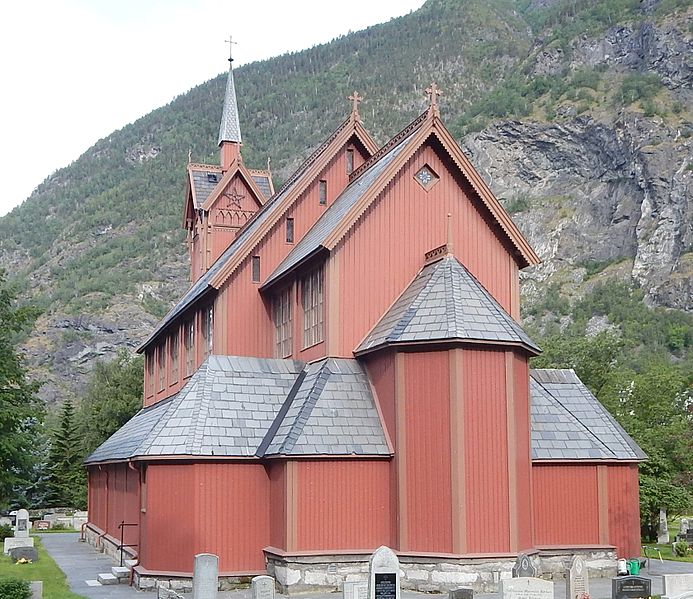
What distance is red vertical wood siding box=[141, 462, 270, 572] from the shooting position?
22781 millimetres

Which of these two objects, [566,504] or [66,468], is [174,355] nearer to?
[566,504]

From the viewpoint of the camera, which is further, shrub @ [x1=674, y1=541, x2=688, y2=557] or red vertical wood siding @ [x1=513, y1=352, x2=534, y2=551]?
shrub @ [x1=674, y1=541, x2=688, y2=557]

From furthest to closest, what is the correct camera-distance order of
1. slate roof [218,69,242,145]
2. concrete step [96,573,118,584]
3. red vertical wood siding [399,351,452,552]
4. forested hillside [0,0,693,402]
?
forested hillside [0,0,693,402] → slate roof [218,69,242,145] → concrete step [96,573,118,584] → red vertical wood siding [399,351,452,552]

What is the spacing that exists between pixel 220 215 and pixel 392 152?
1490 cm

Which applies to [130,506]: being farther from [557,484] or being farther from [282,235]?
[557,484]

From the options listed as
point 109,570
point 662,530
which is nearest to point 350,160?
point 109,570

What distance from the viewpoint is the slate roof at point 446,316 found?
2247 cm

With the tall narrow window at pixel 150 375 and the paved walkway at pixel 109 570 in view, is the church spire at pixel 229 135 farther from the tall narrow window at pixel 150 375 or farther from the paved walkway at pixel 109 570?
the paved walkway at pixel 109 570

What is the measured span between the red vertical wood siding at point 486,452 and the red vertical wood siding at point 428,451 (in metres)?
0.49

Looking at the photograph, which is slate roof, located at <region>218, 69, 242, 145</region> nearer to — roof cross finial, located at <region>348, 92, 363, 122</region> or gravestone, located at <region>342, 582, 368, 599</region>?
roof cross finial, located at <region>348, 92, 363, 122</region>

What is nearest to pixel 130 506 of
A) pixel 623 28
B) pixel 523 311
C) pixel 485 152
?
pixel 523 311

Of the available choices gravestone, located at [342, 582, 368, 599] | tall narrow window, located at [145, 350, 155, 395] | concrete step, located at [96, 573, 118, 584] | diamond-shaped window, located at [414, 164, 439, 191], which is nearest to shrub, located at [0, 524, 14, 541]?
tall narrow window, located at [145, 350, 155, 395]

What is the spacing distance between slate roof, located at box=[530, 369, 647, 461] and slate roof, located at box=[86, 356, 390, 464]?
5.08 m

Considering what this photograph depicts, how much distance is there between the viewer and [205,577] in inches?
762
